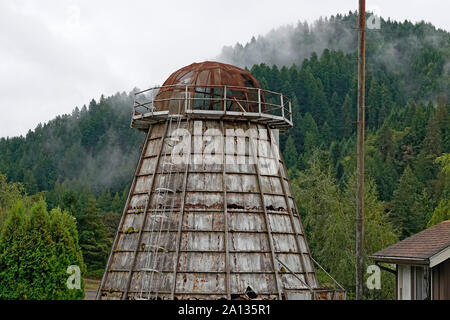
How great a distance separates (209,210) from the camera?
25594 millimetres

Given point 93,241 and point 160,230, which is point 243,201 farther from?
point 93,241

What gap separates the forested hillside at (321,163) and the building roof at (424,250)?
13.2 metres

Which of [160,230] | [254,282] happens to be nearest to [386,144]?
[254,282]

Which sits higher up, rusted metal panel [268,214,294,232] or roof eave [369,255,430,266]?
rusted metal panel [268,214,294,232]

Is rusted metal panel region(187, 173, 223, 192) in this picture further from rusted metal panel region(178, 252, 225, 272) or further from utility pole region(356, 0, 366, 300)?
utility pole region(356, 0, 366, 300)

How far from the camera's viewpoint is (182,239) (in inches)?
986

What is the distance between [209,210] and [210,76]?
616 centimetres

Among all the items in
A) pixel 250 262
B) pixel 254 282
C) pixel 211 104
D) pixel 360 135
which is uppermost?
pixel 211 104

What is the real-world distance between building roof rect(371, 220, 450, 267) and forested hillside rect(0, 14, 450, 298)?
13.2m

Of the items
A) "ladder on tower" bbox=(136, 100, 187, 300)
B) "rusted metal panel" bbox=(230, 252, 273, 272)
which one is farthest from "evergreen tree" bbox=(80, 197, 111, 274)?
"rusted metal panel" bbox=(230, 252, 273, 272)

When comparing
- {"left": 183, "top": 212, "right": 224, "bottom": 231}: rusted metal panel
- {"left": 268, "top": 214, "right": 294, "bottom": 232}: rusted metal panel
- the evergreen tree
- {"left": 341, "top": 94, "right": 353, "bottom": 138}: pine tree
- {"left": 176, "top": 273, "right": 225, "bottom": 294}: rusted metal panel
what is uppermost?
{"left": 341, "top": 94, "right": 353, "bottom": 138}: pine tree

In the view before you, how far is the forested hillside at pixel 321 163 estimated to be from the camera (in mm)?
54750

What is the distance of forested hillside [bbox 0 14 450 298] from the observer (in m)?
54.8
